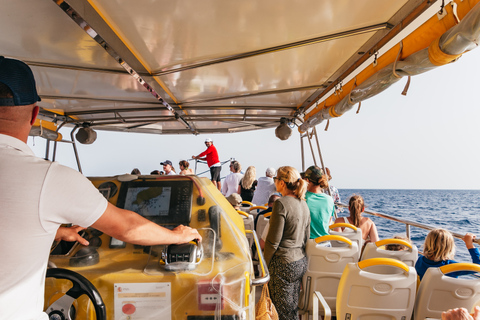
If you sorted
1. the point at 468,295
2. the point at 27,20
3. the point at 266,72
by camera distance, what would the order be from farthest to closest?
the point at 266,72 < the point at 27,20 < the point at 468,295

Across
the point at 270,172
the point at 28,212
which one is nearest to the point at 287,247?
the point at 28,212

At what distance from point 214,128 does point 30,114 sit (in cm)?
755

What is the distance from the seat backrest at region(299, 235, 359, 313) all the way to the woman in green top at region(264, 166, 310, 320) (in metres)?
0.12

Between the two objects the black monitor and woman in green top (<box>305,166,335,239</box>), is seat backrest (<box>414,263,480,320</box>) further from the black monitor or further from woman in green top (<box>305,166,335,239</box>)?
the black monitor

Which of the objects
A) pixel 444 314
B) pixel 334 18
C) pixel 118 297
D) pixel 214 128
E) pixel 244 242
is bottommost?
pixel 444 314

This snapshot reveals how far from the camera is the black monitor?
1.83 m

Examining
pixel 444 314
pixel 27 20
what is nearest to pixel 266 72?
pixel 27 20

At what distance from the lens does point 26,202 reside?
0.96m

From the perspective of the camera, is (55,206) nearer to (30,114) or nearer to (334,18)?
(30,114)

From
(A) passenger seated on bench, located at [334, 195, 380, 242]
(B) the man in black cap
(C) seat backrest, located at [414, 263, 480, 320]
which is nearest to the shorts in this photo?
(A) passenger seated on bench, located at [334, 195, 380, 242]

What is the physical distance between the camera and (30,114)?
3.55 feet

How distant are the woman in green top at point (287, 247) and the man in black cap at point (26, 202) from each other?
193 cm

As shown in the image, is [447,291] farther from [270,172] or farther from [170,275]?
[270,172]

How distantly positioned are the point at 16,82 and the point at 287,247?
236 cm
